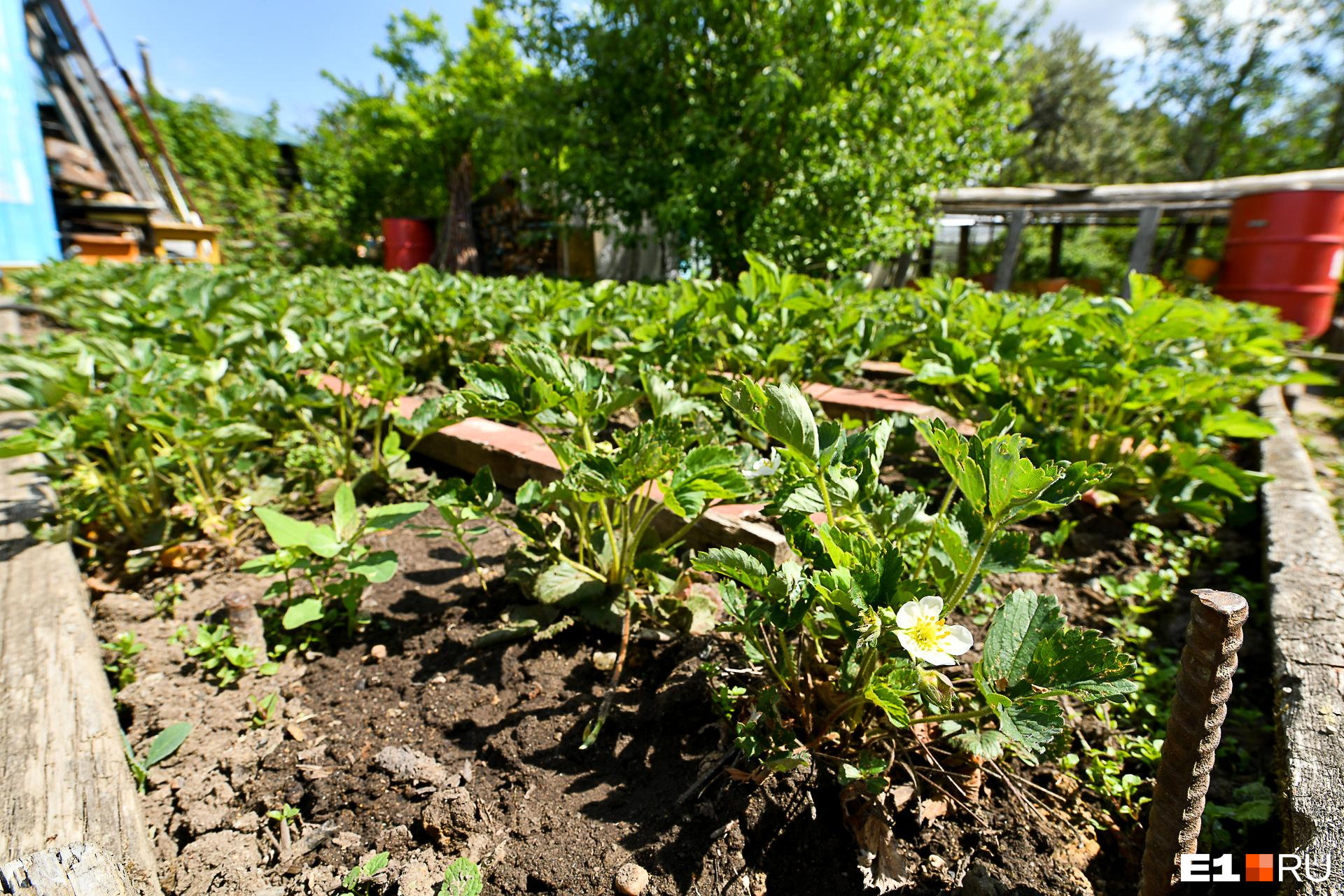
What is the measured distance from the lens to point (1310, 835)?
842 millimetres

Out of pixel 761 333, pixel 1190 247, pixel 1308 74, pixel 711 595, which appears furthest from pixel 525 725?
pixel 1308 74

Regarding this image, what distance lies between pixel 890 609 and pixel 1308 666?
0.89 m

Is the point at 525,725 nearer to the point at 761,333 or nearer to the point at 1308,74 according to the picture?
the point at 761,333

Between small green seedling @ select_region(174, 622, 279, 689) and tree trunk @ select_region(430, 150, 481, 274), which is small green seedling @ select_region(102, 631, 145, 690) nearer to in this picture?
small green seedling @ select_region(174, 622, 279, 689)

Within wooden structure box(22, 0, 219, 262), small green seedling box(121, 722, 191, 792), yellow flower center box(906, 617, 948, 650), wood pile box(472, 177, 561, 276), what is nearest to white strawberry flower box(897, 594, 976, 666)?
yellow flower center box(906, 617, 948, 650)

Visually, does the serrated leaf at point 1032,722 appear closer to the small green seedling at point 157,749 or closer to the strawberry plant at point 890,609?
the strawberry plant at point 890,609

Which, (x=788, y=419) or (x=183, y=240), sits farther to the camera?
(x=183, y=240)

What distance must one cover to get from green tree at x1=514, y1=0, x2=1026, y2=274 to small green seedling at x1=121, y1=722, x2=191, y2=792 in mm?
5634

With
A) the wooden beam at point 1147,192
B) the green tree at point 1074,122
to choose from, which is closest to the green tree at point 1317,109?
the green tree at point 1074,122

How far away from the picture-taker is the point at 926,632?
0.84 meters

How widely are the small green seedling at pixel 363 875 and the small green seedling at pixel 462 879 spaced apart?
0.31 ft

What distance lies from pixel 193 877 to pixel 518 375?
932 mm

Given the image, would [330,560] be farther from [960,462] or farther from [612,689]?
[960,462]

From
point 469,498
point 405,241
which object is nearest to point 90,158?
point 405,241
